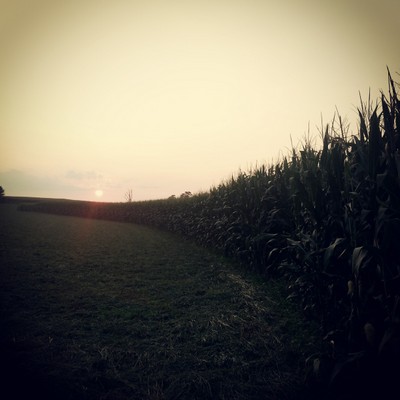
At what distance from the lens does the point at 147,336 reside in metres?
3.26

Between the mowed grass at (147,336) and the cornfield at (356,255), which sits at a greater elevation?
the cornfield at (356,255)

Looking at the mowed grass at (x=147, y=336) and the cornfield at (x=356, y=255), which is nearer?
the cornfield at (x=356, y=255)

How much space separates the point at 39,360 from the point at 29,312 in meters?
1.46

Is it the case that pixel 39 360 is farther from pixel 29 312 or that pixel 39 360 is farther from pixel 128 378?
pixel 29 312

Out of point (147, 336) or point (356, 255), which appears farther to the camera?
point (147, 336)

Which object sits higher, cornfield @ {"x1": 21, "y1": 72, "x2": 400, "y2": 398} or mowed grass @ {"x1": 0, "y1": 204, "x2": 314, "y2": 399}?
cornfield @ {"x1": 21, "y1": 72, "x2": 400, "y2": 398}

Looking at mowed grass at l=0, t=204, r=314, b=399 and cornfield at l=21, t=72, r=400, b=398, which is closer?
cornfield at l=21, t=72, r=400, b=398

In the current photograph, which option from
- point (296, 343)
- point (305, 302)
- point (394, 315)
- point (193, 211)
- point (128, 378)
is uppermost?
point (193, 211)

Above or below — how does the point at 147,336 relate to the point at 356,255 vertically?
below

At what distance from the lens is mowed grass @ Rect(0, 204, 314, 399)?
7.68 feet

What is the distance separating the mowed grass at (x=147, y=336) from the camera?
2.34m

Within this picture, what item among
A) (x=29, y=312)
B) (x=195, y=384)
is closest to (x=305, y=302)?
(x=195, y=384)

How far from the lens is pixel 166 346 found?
302 centimetres

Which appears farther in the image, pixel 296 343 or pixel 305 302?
pixel 305 302
